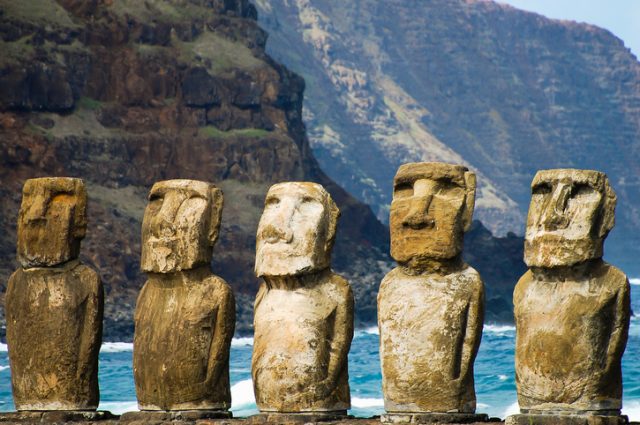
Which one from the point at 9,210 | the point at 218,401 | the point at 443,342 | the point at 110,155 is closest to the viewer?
the point at 443,342

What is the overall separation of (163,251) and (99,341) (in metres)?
1.51

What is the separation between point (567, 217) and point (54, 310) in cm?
609

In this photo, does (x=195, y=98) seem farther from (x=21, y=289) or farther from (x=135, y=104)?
(x=21, y=289)

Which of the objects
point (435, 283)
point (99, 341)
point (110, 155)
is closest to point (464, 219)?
point (435, 283)

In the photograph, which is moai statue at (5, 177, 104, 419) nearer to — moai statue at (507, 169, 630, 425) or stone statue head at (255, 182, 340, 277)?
stone statue head at (255, 182, 340, 277)

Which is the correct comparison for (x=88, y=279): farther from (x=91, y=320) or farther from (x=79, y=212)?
(x=79, y=212)

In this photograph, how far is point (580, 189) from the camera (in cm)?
1723

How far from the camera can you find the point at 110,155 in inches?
5236

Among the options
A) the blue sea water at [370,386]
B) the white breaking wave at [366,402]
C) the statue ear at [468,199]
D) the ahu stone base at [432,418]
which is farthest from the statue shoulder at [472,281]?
the white breaking wave at [366,402]

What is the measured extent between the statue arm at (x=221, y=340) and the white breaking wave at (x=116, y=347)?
7170cm

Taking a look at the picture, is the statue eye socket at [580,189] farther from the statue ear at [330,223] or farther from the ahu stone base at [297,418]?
the ahu stone base at [297,418]

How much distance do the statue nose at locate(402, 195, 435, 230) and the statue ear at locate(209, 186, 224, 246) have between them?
2345 mm

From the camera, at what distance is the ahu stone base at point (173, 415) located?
1866cm

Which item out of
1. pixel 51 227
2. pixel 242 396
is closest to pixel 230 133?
pixel 242 396
